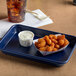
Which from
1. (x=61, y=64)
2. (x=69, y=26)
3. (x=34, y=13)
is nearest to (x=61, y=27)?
(x=69, y=26)

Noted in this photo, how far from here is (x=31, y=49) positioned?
81 centimetres

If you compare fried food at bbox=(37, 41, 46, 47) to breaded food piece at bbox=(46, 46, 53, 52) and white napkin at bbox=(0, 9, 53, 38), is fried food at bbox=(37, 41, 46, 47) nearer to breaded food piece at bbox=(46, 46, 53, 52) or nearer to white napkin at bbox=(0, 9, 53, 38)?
breaded food piece at bbox=(46, 46, 53, 52)

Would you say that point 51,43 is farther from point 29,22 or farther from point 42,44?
point 29,22

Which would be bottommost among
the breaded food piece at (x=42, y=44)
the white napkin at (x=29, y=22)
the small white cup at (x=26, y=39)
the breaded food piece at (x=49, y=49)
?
the white napkin at (x=29, y=22)

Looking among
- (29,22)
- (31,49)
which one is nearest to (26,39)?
(31,49)

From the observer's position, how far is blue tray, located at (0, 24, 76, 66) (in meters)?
0.72

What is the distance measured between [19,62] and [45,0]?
2.11 ft

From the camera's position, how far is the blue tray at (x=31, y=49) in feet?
2.36

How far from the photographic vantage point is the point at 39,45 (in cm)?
74

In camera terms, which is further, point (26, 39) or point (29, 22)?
point (29, 22)

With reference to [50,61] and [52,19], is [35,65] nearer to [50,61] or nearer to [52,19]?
[50,61]

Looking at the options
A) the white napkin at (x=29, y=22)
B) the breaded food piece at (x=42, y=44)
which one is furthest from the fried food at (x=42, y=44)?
the white napkin at (x=29, y=22)

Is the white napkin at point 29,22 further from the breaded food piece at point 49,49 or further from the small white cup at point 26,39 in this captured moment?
the breaded food piece at point 49,49

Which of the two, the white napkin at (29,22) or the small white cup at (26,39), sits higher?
the small white cup at (26,39)
